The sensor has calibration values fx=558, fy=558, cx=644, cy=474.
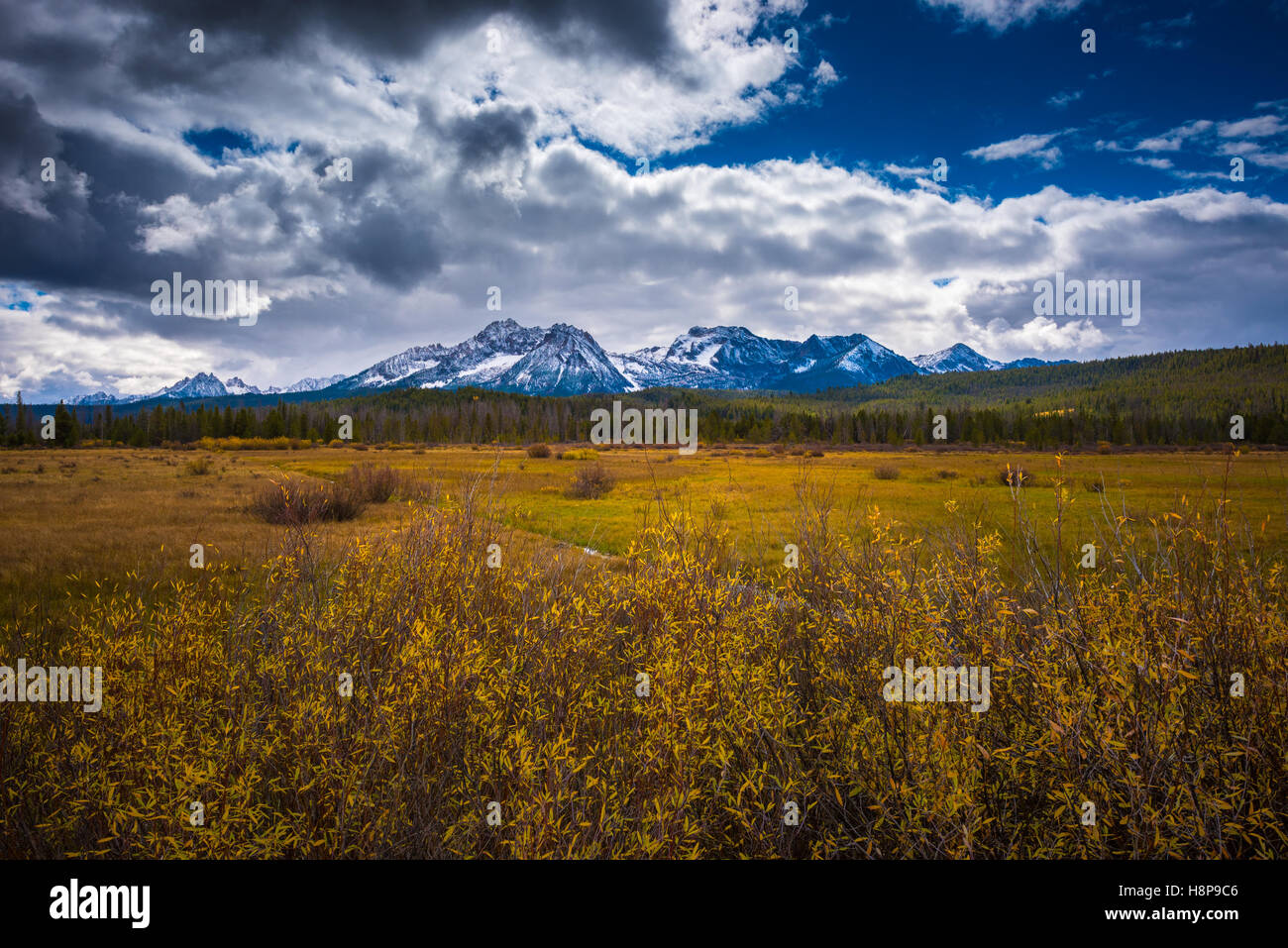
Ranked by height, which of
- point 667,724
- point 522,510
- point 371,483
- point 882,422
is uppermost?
point 882,422

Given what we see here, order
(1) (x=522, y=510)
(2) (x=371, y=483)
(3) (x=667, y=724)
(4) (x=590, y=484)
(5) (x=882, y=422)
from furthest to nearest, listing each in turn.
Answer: (5) (x=882, y=422) < (4) (x=590, y=484) < (2) (x=371, y=483) < (1) (x=522, y=510) < (3) (x=667, y=724)

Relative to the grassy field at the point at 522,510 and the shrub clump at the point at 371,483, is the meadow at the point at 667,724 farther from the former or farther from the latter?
the shrub clump at the point at 371,483

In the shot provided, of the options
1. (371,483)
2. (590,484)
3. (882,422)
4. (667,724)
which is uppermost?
(882,422)

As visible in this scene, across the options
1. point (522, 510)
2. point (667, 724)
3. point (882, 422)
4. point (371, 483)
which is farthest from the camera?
point (882, 422)

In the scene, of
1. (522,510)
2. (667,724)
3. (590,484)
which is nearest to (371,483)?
(590,484)

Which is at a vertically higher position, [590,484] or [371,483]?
[371,483]

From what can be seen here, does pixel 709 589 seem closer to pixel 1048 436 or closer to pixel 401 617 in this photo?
pixel 401 617

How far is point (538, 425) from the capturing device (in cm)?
14612

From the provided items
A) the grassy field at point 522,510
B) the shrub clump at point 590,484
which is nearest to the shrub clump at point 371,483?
the grassy field at point 522,510

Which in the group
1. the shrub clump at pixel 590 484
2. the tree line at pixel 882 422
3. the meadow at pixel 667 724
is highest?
the tree line at pixel 882 422

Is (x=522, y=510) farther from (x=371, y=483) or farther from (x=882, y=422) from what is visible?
(x=882, y=422)

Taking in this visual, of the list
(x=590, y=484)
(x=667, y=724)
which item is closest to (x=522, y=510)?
(x=667, y=724)

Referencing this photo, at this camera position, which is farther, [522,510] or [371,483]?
[371,483]

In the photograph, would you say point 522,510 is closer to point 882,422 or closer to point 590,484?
point 590,484
